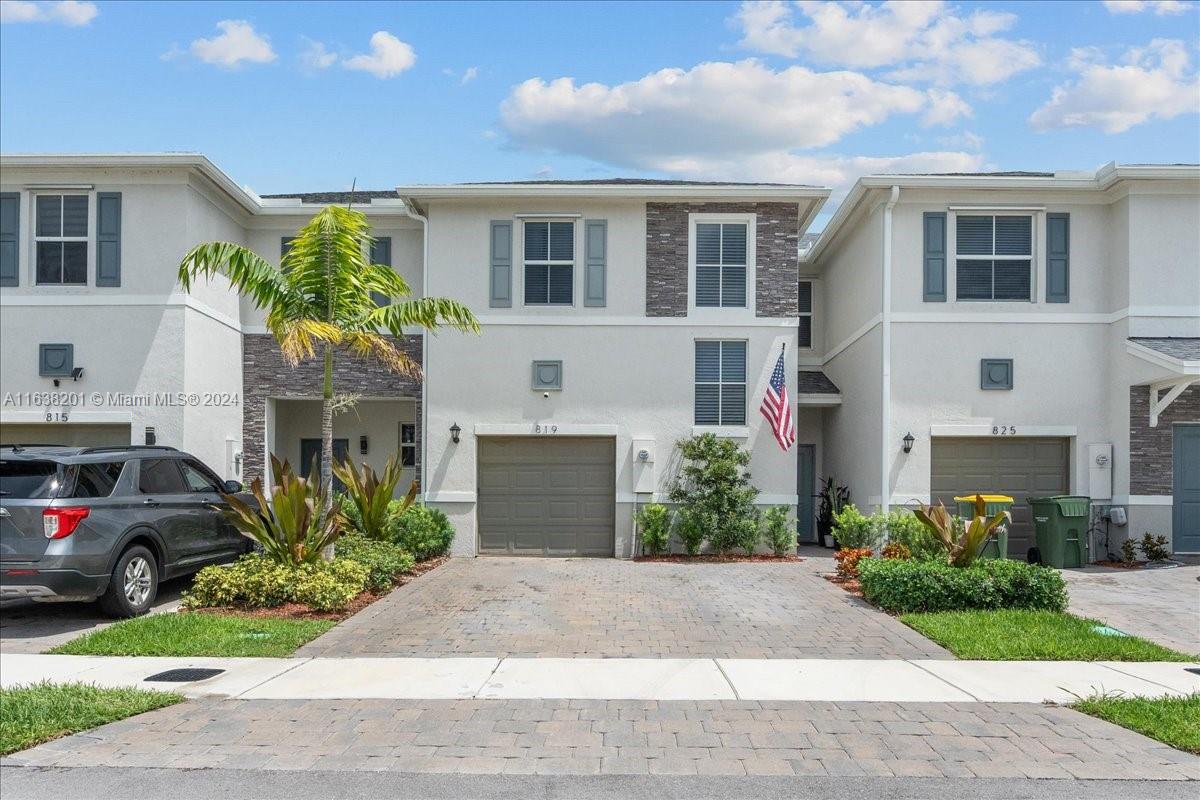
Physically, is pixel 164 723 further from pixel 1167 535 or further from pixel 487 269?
pixel 1167 535

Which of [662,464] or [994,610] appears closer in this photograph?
[994,610]

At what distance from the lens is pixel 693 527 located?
50.9 feet

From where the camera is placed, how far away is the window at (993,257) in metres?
16.0

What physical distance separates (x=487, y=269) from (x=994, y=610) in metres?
9.98

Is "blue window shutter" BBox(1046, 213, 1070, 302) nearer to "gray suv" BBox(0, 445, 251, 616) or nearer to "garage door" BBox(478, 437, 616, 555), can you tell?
"garage door" BBox(478, 437, 616, 555)

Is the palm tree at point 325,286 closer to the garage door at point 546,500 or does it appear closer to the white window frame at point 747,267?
the garage door at point 546,500

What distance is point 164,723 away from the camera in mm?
6324

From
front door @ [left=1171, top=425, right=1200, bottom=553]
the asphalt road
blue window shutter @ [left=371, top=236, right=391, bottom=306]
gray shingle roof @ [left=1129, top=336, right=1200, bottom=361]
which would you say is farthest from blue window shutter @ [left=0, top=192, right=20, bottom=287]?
front door @ [left=1171, top=425, right=1200, bottom=553]

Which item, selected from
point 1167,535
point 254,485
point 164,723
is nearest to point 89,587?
point 254,485

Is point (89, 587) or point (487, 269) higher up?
point (487, 269)

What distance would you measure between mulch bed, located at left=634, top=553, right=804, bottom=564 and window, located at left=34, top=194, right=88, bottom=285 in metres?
10.5

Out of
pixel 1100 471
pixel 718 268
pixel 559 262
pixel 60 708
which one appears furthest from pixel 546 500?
pixel 60 708

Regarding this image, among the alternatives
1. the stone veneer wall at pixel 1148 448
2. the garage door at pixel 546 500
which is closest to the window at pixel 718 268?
the garage door at pixel 546 500

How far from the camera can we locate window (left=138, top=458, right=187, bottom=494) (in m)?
10.6
